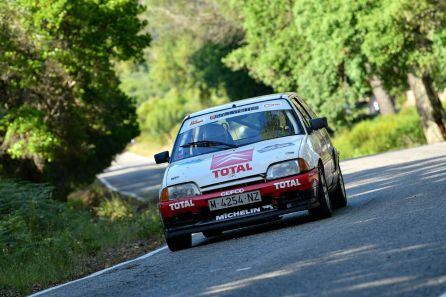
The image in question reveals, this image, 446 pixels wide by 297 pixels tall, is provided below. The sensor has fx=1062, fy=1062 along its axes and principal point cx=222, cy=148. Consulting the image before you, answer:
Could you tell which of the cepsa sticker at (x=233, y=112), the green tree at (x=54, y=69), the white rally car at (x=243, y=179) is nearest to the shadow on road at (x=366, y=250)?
the white rally car at (x=243, y=179)

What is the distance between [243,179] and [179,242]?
1191mm

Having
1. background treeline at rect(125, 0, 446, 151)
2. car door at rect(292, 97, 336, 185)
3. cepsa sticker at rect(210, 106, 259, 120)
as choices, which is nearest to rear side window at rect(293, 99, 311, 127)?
car door at rect(292, 97, 336, 185)

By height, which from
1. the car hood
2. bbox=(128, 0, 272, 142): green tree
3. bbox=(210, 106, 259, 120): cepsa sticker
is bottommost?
the car hood

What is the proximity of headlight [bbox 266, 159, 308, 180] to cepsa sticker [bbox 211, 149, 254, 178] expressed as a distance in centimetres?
25

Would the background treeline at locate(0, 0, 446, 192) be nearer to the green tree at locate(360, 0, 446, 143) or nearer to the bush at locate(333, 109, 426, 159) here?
the green tree at locate(360, 0, 446, 143)

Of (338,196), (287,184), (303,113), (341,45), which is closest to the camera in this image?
(287,184)

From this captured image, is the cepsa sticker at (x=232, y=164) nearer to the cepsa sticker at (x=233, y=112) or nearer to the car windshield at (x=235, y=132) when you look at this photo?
the car windshield at (x=235, y=132)

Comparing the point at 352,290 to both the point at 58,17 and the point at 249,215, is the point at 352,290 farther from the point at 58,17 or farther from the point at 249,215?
the point at 58,17

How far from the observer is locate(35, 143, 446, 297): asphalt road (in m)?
7.83

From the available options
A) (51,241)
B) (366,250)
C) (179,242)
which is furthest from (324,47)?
(366,250)

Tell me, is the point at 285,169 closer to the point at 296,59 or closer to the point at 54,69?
the point at 54,69

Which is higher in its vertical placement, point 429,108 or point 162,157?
point 429,108

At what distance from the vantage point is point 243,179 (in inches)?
480

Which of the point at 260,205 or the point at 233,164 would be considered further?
the point at 233,164
